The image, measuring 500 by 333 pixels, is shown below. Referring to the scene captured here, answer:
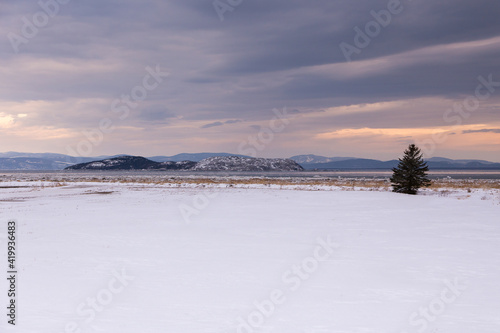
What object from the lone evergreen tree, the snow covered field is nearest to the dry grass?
the lone evergreen tree

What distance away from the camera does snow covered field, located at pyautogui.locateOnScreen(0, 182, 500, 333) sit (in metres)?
6.96

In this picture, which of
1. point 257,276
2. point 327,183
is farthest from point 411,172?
point 257,276

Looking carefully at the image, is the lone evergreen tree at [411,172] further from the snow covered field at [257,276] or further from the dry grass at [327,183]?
the snow covered field at [257,276]

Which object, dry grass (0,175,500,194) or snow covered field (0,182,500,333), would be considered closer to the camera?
snow covered field (0,182,500,333)

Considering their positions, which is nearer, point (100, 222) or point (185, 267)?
point (185, 267)

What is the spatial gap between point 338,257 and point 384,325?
4874 millimetres

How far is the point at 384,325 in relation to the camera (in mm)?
6770

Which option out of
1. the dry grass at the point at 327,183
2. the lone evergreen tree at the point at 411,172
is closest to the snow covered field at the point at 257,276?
the lone evergreen tree at the point at 411,172

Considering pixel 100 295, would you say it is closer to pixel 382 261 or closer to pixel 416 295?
pixel 416 295

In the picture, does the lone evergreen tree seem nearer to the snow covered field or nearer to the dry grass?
the dry grass

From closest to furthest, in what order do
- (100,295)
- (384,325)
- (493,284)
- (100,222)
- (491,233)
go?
(384,325), (100,295), (493,284), (491,233), (100,222)

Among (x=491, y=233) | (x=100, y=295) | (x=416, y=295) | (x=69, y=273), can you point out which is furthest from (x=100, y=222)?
(x=491, y=233)

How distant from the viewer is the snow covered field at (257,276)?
696cm

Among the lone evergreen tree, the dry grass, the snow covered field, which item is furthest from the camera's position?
the dry grass
